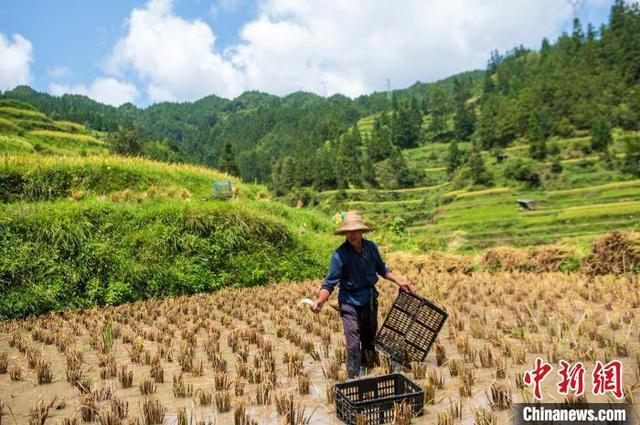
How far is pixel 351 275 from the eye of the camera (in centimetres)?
518

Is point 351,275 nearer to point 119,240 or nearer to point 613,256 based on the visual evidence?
point 119,240

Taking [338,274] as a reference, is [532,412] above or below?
below

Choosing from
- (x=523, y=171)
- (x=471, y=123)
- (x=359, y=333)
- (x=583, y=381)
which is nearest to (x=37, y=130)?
(x=359, y=333)

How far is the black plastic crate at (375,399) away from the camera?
3.82 metres

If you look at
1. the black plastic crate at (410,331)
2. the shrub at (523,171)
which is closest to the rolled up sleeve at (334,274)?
the black plastic crate at (410,331)

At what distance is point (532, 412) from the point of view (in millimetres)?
3756

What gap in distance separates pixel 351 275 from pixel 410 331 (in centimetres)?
127

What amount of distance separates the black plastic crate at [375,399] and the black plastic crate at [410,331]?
35.4 inches

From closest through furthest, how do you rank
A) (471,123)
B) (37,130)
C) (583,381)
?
1. (583,381)
2. (37,130)
3. (471,123)

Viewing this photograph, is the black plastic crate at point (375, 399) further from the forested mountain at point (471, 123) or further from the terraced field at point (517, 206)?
the forested mountain at point (471, 123)

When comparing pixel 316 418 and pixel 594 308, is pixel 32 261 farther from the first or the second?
pixel 594 308

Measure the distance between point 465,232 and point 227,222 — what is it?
1648 inches

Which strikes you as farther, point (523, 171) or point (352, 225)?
point (523, 171)

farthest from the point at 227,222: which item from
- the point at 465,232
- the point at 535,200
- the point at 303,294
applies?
the point at 535,200
